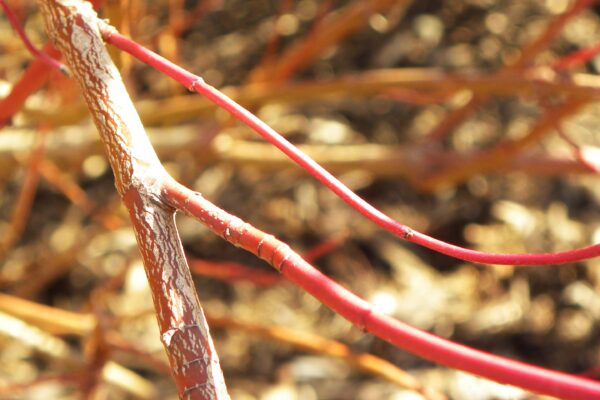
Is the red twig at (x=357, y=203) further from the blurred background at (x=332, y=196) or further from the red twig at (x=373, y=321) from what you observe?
the blurred background at (x=332, y=196)

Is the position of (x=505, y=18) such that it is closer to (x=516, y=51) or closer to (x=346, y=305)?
(x=516, y=51)

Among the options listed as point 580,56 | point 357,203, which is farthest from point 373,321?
point 580,56

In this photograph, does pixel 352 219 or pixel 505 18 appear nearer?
pixel 352 219

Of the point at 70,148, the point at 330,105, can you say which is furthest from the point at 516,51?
the point at 70,148

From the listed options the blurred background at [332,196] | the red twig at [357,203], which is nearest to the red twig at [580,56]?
the blurred background at [332,196]

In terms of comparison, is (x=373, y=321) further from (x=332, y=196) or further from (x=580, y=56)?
(x=332, y=196)

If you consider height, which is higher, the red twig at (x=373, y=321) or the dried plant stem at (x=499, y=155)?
the dried plant stem at (x=499, y=155)
